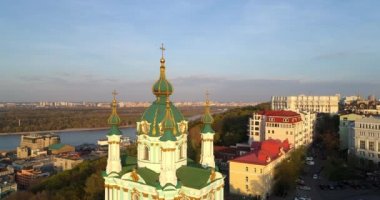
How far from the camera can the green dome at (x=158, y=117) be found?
1084cm

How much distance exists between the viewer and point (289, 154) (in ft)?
86.6

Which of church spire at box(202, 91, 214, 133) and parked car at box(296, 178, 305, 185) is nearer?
church spire at box(202, 91, 214, 133)

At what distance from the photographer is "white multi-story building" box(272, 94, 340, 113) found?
5372 cm

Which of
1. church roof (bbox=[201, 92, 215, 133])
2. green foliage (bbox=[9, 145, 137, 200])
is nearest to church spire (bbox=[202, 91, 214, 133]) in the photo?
church roof (bbox=[201, 92, 215, 133])

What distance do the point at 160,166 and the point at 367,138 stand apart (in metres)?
24.0

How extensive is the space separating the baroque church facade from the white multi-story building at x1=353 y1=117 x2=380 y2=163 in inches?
851

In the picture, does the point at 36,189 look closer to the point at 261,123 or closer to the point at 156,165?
the point at 156,165

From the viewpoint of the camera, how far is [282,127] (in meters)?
30.9

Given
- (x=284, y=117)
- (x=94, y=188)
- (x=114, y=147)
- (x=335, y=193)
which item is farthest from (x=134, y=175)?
(x=284, y=117)

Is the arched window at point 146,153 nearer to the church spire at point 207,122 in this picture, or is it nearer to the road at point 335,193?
the church spire at point 207,122

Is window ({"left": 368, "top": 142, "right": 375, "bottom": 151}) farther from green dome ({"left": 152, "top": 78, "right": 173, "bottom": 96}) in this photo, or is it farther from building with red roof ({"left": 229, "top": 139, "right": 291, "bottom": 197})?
green dome ({"left": 152, "top": 78, "right": 173, "bottom": 96})

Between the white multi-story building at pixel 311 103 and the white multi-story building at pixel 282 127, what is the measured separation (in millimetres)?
18491

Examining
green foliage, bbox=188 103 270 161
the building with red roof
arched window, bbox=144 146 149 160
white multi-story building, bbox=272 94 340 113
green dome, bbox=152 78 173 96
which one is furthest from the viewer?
white multi-story building, bbox=272 94 340 113

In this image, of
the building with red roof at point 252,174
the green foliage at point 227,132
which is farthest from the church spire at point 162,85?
the green foliage at point 227,132
